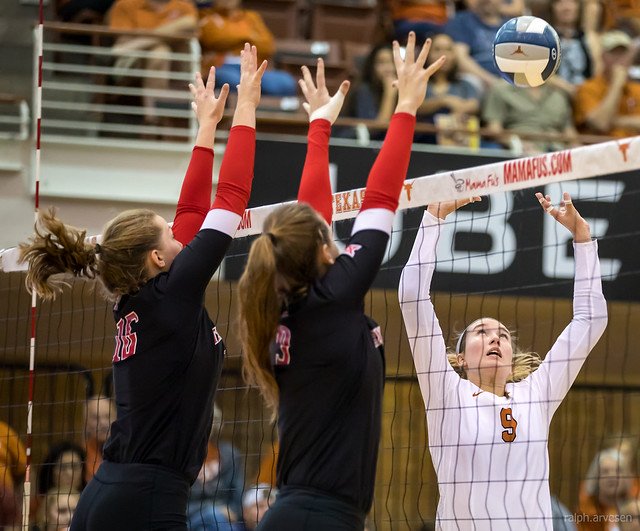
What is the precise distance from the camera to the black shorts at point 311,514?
10.2ft

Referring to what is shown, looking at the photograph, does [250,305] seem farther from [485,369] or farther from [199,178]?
[485,369]

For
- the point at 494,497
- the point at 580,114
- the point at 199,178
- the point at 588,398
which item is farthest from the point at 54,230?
the point at 580,114

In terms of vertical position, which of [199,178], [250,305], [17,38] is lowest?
[250,305]

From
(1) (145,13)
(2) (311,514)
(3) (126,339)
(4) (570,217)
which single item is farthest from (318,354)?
(1) (145,13)

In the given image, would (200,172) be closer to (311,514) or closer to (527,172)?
(527,172)

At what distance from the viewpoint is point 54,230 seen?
381 centimetres

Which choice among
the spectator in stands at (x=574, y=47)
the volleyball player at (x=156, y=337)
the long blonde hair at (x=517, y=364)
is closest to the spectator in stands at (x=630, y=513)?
the long blonde hair at (x=517, y=364)

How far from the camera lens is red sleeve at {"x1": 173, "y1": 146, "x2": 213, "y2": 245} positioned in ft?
13.7

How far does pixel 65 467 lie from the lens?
727 cm

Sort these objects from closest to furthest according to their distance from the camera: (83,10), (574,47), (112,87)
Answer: (112,87), (83,10), (574,47)

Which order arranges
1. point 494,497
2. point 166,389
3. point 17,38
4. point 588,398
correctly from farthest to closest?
point 588,398
point 17,38
point 494,497
point 166,389

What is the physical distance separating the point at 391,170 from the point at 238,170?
25.9 inches

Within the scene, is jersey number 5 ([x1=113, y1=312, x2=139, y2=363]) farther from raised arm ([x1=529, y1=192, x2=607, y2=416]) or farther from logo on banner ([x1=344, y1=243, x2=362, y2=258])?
raised arm ([x1=529, y1=192, x2=607, y2=416])

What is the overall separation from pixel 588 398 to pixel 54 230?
7.88 m
